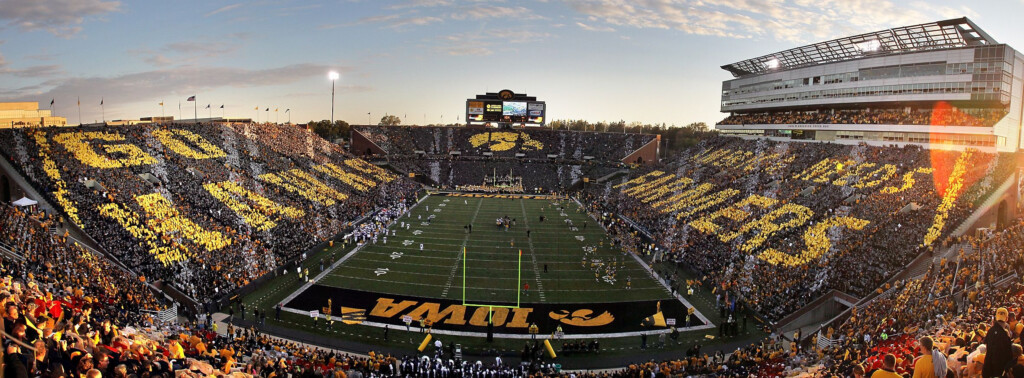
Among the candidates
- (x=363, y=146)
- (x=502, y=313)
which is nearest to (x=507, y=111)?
(x=363, y=146)

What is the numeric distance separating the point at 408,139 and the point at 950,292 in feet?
253

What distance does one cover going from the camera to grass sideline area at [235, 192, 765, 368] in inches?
848

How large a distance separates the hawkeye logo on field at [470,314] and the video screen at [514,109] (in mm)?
60781

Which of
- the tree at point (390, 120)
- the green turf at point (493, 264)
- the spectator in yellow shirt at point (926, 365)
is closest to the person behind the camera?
the spectator in yellow shirt at point (926, 365)

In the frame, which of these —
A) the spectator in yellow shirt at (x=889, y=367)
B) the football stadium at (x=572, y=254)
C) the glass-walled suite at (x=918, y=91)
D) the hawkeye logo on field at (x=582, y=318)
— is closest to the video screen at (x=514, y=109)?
the football stadium at (x=572, y=254)

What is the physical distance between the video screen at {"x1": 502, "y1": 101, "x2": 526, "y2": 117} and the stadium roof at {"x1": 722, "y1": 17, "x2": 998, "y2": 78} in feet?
105

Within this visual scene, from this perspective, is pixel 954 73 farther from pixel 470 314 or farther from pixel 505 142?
pixel 505 142

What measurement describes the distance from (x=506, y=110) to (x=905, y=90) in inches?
2042

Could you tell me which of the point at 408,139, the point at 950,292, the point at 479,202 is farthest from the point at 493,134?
the point at 950,292

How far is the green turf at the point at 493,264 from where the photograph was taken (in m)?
27.7

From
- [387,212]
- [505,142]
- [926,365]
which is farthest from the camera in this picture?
[505,142]

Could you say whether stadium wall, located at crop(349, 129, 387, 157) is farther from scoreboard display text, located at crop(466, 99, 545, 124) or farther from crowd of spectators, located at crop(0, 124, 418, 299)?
crowd of spectators, located at crop(0, 124, 418, 299)

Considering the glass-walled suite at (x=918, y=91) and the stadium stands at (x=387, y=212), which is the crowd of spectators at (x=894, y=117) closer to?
the glass-walled suite at (x=918, y=91)

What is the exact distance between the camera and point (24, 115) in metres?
53.0
